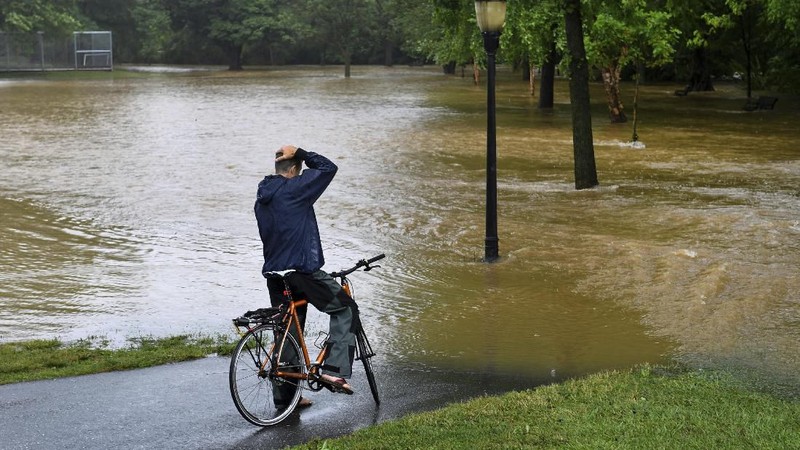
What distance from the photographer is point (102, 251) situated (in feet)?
49.1

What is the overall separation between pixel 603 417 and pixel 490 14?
7.15 m

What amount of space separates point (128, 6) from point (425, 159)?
213 ft

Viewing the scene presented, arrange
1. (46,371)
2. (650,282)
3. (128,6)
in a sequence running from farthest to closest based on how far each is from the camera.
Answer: (128,6), (650,282), (46,371)

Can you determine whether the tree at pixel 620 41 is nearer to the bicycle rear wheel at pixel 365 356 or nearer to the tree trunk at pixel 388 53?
the bicycle rear wheel at pixel 365 356

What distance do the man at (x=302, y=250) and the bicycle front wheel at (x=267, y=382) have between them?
0.24m

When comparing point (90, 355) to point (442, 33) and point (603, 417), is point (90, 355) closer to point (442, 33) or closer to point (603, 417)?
point (603, 417)

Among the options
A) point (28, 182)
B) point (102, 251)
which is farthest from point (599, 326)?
point (28, 182)

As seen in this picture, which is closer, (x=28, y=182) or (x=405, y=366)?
(x=405, y=366)

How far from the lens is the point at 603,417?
6.97 meters

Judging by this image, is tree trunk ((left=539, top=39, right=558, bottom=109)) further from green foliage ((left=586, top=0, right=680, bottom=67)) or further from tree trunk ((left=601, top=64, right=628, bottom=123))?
green foliage ((left=586, top=0, right=680, bottom=67))

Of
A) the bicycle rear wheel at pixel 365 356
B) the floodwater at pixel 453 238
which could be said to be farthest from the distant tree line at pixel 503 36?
the bicycle rear wheel at pixel 365 356

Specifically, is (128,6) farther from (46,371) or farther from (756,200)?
(46,371)

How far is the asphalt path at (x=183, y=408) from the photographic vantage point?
6.83 metres

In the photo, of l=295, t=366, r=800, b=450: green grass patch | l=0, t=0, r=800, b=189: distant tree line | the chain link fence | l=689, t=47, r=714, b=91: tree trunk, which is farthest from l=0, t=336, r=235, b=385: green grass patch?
the chain link fence
